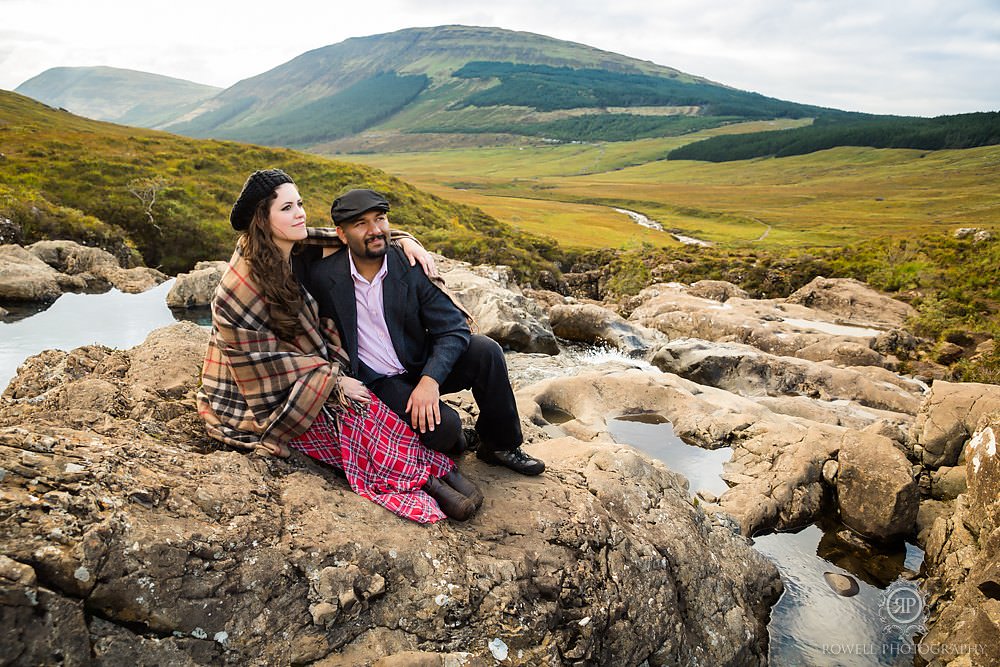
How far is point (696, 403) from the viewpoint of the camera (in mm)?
13992

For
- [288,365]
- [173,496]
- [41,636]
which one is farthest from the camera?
[288,365]

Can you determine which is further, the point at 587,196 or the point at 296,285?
the point at 587,196

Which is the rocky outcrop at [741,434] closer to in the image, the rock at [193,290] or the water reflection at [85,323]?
the water reflection at [85,323]

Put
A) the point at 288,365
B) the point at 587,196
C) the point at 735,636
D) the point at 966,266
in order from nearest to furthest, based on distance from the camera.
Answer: the point at 288,365 → the point at 735,636 → the point at 966,266 → the point at 587,196

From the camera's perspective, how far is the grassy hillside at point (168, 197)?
3094cm

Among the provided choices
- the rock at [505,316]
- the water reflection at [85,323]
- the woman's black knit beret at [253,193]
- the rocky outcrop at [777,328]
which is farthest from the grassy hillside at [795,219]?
the water reflection at [85,323]

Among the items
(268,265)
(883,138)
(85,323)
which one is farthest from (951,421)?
(883,138)

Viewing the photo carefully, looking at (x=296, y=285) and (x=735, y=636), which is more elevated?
(x=296, y=285)

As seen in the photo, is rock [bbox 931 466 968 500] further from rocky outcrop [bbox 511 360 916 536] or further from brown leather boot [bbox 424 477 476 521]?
brown leather boot [bbox 424 477 476 521]

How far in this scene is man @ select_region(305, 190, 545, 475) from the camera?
5375 mm

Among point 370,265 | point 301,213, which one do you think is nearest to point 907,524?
point 370,265

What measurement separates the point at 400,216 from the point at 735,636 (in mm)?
53910

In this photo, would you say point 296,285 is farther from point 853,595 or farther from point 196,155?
point 196,155

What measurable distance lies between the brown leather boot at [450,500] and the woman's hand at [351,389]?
3.47 feet
